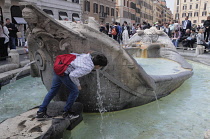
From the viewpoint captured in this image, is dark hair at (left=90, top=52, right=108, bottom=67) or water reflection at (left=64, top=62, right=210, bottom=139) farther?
water reflection at (left=64, top=62, right=210, bottom=139)

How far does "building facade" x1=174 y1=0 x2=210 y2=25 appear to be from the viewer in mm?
71188

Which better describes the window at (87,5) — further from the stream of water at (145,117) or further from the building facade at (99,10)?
the stream of water at (145,117)

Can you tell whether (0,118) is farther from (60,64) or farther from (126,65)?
(126,65)

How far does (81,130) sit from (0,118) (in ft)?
4.67

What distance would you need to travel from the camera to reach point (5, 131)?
225 centimetres

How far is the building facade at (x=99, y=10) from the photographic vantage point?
3134 centimetres

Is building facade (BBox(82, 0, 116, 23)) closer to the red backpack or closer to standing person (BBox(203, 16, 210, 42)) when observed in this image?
standing person (BBox(203, 16, 210, 42))

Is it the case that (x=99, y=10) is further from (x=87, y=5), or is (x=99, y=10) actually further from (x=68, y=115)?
(x=68, y=115)

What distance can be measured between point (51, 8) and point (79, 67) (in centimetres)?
2316

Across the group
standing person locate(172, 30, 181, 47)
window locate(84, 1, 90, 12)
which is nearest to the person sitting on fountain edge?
standing person locate(172, 30, 181, 47)

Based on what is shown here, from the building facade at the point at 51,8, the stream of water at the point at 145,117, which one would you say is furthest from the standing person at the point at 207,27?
the building facade at the point at 51,8

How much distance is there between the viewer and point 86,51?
9.78 feet

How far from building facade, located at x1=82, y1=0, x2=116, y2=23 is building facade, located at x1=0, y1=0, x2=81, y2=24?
9.43 feet

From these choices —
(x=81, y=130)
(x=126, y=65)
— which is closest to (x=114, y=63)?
(x=126, y=65)
